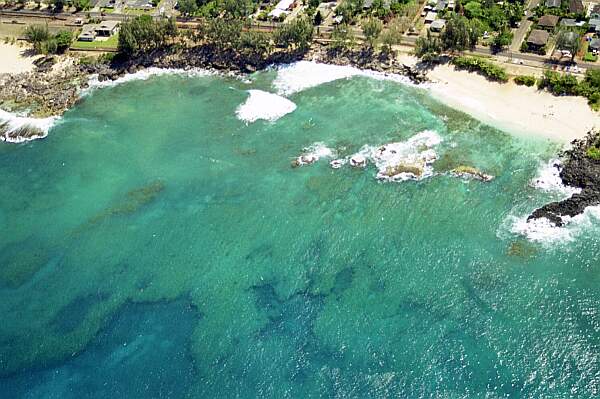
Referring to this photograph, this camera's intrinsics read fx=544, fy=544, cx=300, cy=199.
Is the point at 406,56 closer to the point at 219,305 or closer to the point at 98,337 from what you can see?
the point at 219,305

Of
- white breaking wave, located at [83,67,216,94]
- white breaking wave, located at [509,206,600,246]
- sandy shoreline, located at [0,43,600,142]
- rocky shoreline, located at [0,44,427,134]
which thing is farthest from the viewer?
white breaking wave, located at [83,67,216,94]

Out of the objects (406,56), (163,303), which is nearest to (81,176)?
(163,303)

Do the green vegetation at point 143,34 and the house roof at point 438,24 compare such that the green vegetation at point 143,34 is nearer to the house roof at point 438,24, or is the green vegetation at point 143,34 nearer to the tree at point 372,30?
the tree at point 372,30

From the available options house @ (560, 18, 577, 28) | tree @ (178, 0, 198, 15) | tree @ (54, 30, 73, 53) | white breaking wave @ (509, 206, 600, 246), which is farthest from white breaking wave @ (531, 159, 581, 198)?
tree @ (54, 30, 73, 53)

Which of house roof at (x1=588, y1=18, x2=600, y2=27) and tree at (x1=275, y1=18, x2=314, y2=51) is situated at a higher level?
house roof at (x1=588, y1=18, x2=600, y2=27)

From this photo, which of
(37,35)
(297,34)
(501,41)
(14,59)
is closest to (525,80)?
(501,41)

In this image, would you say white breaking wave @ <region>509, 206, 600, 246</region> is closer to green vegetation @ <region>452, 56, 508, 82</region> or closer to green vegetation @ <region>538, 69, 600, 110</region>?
green vegetation @ <region>538, 69, 600, 110</region>

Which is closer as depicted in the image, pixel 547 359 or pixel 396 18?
pixel 547 359
